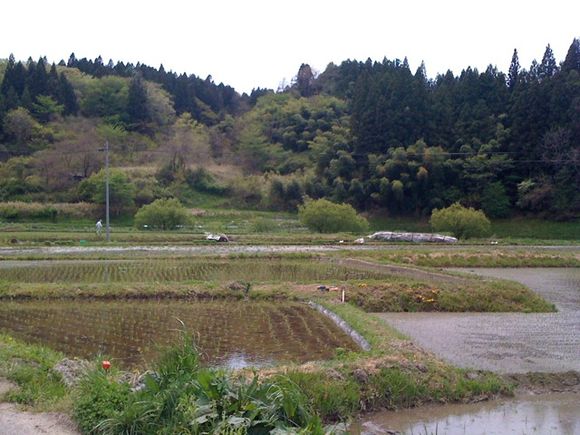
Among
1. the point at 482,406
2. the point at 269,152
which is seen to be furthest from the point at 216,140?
the point at 482,406

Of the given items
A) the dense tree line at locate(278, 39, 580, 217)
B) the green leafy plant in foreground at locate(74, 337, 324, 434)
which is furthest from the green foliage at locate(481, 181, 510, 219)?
the green leafy plant in foreground at locate(74, 337, 324, 434)

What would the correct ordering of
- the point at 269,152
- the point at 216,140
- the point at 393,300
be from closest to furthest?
the point at 393,300 → the point at 269,152 → the point at 216,140

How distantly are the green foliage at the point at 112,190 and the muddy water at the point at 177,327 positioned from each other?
31032 mm

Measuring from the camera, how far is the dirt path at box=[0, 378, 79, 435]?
197 inches

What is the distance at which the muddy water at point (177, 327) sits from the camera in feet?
29.5

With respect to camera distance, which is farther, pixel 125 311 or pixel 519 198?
pixel 519 198

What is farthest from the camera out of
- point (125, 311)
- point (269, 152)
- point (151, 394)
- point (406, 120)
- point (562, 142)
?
point (269, 152)

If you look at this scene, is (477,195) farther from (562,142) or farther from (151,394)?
(151,394)

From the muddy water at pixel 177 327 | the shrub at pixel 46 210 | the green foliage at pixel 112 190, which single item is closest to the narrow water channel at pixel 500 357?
the muddy water at pixel 177 327

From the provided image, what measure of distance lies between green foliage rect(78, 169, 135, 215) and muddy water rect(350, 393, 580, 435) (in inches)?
1549

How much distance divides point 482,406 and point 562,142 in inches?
1612

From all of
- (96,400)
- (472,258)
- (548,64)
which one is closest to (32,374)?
(96,400)

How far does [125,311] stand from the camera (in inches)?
496

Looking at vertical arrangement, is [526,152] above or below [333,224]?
above
